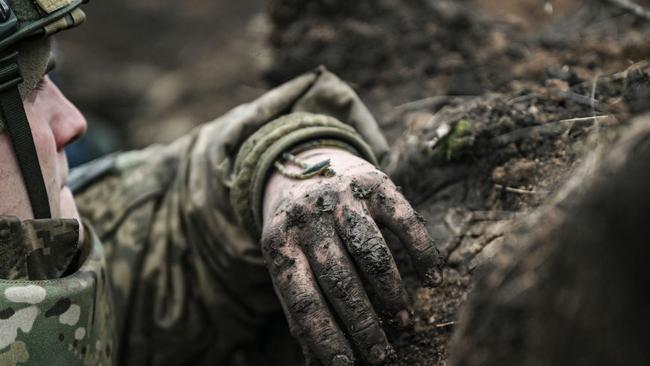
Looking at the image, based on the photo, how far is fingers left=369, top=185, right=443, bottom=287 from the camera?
1438 mm

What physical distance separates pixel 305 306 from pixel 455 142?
2.33ft

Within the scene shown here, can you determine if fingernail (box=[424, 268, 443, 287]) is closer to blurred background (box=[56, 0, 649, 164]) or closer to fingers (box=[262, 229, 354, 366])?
fingers (box=[262, 229, 354, 366])

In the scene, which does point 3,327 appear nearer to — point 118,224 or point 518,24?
point 118,224

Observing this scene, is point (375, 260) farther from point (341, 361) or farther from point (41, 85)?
Answer: point (41, 85)

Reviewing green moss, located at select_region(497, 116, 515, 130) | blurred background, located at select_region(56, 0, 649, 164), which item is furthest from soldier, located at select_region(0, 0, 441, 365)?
blurred background, located at select_region(56, 0, 649, 164)

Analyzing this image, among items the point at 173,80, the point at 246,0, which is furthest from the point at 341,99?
the point at 246,0

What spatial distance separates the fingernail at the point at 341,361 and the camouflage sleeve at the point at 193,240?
0.68 meters

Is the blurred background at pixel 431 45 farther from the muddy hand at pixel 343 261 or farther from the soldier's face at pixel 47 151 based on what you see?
the soldier's face at pixel 47 151

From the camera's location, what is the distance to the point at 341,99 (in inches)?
81.0

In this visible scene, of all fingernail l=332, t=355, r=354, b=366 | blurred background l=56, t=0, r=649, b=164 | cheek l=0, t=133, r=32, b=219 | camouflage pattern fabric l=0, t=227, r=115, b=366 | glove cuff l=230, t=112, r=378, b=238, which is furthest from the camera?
blurred background l=56, t=0, r=649, b=164

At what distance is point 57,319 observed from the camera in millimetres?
1558

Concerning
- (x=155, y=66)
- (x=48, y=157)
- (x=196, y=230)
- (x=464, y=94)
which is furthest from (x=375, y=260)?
(x=155, y=66)

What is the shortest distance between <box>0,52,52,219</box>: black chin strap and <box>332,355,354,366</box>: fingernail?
0.77 meters

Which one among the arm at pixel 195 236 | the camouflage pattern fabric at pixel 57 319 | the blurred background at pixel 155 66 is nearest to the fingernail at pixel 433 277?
the arm at pixel 195 236
